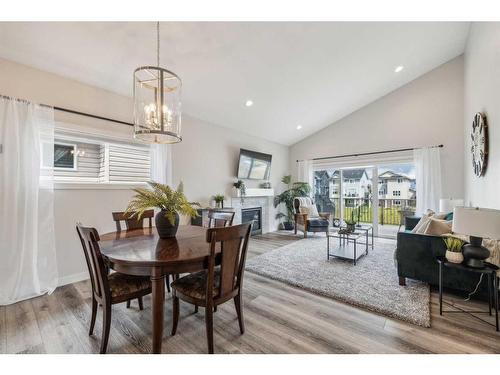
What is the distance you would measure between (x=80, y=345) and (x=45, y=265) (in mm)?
1448

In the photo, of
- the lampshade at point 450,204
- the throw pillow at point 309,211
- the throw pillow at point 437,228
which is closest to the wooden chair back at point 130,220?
the throw pillow at point 437,228

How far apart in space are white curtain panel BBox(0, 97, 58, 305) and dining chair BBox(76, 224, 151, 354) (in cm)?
134

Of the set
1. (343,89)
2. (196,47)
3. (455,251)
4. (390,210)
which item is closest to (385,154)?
(390,210)

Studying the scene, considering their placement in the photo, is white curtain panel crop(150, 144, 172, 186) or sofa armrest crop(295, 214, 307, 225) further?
sofa armrest crop(295, 214, 307, 225)

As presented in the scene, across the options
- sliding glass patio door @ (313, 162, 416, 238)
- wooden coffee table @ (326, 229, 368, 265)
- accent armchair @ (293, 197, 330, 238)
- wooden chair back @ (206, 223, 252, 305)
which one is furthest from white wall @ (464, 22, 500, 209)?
wooden chair back @ (206, 223, 252, 305)

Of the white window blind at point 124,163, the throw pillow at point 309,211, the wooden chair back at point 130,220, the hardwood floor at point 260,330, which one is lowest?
the hardwood floor at point 260,330

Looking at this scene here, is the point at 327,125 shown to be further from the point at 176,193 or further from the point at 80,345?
the point at 80,345

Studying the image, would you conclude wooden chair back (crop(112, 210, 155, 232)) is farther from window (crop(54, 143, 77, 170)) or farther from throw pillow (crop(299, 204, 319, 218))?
throw pillow (crop(299, 204, 319, 218))

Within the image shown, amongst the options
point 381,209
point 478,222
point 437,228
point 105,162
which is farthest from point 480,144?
point 105,162

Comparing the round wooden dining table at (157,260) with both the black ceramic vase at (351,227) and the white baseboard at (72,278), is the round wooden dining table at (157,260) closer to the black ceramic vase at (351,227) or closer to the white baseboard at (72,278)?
the white baseboard at (72,278)

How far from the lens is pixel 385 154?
210 inches

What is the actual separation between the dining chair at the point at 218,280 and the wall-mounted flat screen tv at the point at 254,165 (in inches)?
139

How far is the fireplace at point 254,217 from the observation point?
5.42 metres

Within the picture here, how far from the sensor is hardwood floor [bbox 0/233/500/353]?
164 cm
